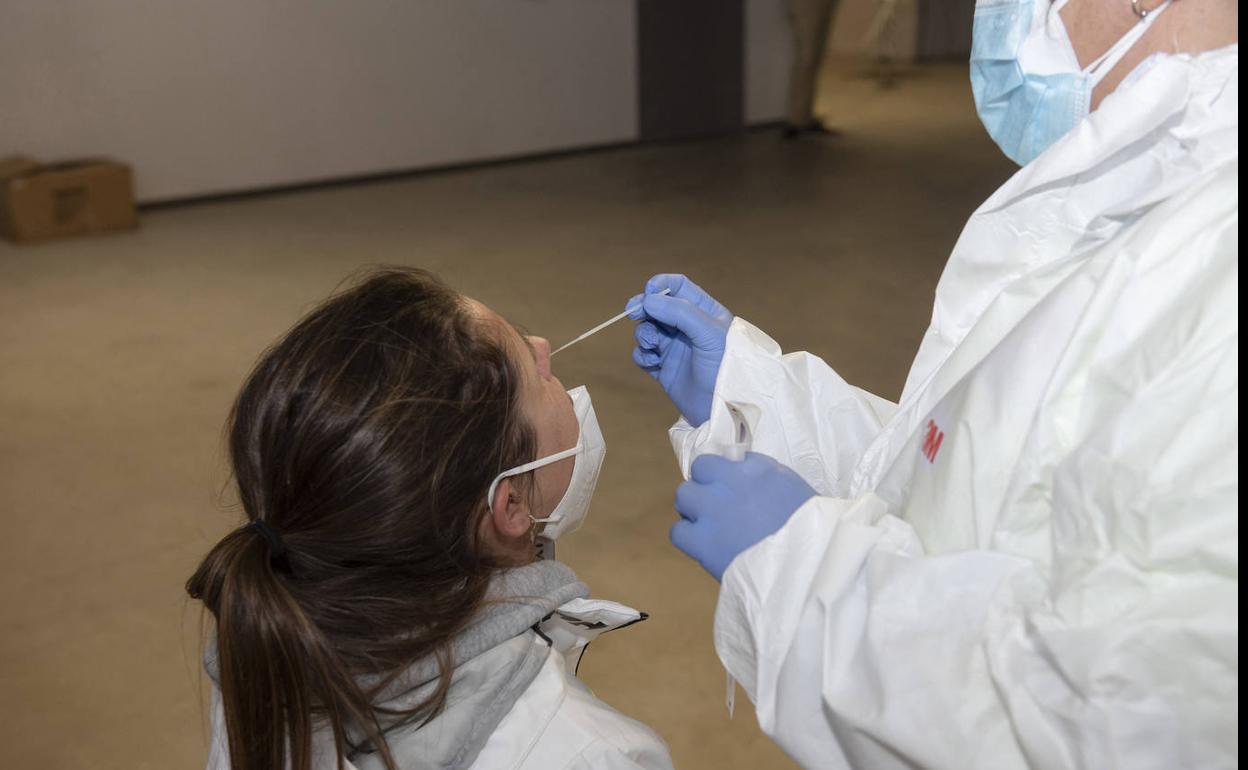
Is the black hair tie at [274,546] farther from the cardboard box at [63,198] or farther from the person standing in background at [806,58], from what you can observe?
the person standing in background at [806,58]

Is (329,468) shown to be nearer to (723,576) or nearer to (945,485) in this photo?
(723,576)

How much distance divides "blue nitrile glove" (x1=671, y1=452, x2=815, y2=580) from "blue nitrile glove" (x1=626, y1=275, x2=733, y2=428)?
12.2 inches

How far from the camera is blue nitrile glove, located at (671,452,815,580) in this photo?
98 centimetres

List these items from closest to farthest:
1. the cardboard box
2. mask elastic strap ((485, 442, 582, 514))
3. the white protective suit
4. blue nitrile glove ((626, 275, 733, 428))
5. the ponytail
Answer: the white protective suit, the ponytail, mask elastic strap ((485, 442, 582, 514)), blue nitrile glove ((626, 275, 733, 428)), the cardboard box

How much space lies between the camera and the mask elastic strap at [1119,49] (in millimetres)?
954

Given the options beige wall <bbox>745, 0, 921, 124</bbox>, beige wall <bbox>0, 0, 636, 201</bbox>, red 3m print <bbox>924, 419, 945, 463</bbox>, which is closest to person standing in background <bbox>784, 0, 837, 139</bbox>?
beige wall <bbox>745, 0, 921, 124</bbox>

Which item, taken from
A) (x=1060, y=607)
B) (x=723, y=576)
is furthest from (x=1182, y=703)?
(x=723, y=576)

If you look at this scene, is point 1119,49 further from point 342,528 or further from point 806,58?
point 806,58

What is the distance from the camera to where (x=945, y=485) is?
0.94m

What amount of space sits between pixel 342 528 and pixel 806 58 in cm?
647

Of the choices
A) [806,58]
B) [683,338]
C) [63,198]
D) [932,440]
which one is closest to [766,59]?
[806,58]

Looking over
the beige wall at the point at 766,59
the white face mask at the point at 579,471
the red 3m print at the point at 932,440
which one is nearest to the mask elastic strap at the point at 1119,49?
the red 3m print at the point at 932,440

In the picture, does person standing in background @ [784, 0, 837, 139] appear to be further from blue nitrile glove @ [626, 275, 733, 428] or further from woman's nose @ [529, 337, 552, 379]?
woman's nose @ [529, 337, 552, 379]

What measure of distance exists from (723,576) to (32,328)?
3519mm
